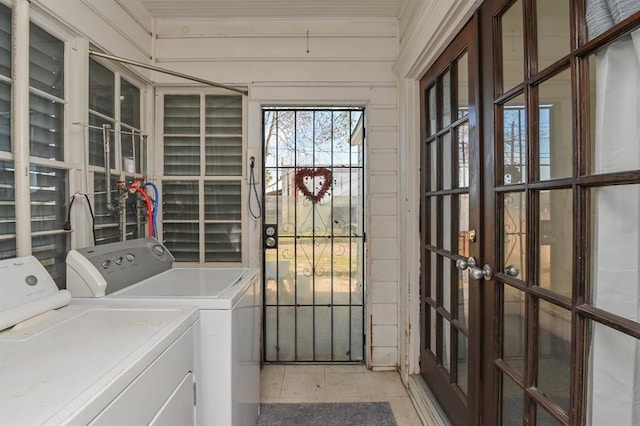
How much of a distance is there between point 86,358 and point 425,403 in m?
1.79

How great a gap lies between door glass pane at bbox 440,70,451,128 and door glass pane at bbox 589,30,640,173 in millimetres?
953

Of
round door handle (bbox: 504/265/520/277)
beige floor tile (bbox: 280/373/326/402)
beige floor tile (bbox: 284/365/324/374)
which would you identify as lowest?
beige floor tile (bbox: 280/373/326/402)

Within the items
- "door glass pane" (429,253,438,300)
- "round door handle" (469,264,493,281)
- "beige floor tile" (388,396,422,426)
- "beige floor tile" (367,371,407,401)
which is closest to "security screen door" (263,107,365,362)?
"beige floor tile" (367,371,407,401)

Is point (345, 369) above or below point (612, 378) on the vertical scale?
below

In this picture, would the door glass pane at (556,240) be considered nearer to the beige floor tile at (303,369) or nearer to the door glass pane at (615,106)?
the door glass pane at (615,106)

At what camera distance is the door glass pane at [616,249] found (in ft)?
2.40

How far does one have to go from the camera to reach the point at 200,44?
2.43 m

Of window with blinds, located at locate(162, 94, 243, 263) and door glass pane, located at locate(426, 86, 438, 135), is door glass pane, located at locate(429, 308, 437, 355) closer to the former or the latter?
door glass pane, located at locate(426, 86, 438, 135)

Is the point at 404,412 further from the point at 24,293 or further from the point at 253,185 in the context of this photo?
the point at 24,293

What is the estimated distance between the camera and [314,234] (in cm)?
260

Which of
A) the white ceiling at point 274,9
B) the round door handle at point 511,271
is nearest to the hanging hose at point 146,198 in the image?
the white ceiling at point 274,9

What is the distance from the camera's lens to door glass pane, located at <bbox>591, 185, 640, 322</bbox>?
730 mm

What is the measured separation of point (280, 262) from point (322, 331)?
65 cm

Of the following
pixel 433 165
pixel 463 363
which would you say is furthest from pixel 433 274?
pixel 433 165
